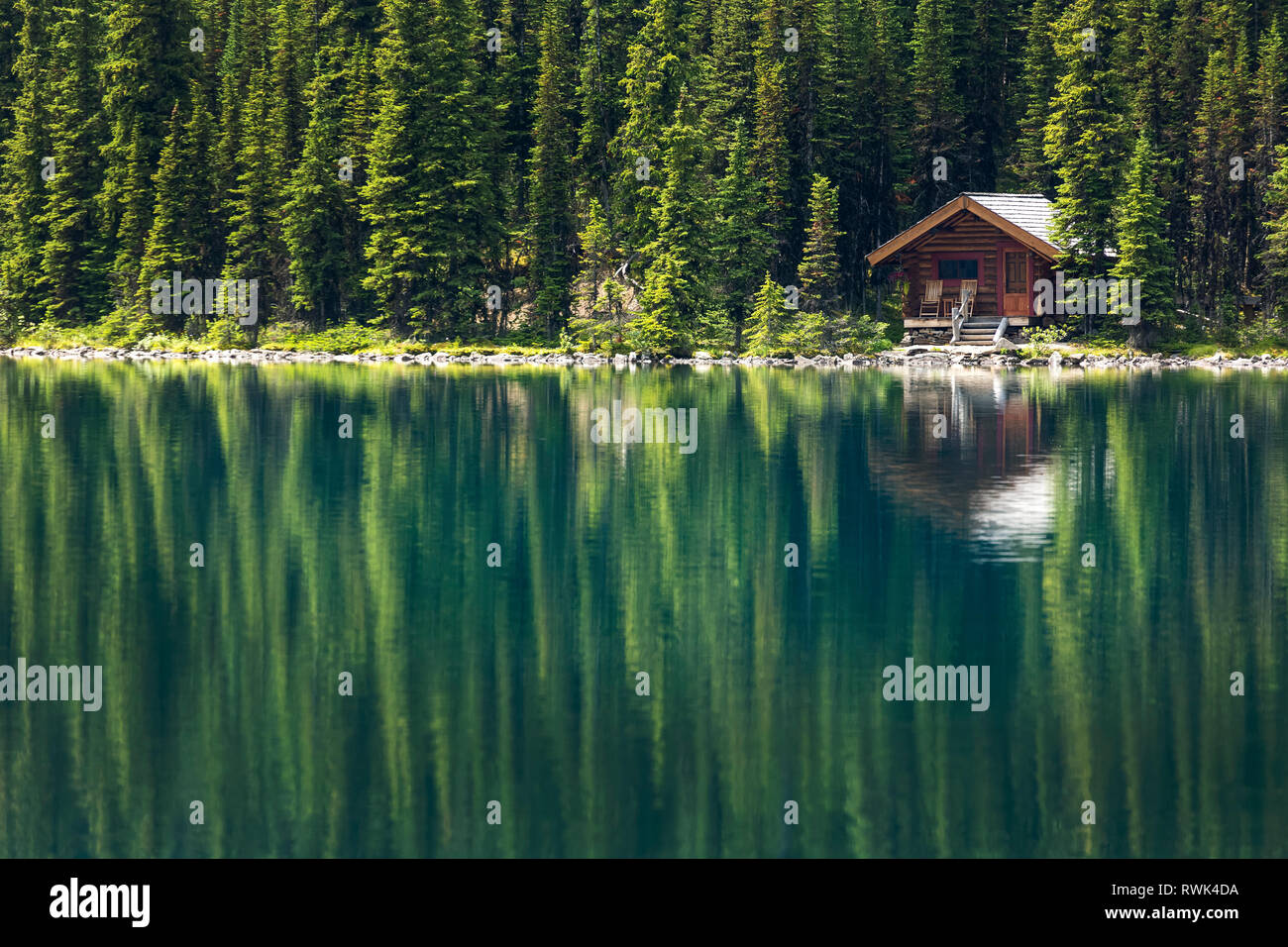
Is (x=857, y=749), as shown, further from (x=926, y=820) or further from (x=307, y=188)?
(x=307, y=188)

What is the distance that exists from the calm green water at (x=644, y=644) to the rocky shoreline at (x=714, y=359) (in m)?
33.8

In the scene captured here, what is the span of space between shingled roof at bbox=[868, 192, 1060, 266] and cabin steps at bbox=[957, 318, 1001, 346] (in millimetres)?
4342

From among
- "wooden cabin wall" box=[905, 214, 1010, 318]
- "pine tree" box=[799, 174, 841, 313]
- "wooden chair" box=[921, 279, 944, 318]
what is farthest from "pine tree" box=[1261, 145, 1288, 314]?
"pine tree" box=[799, 174, 841, 313]

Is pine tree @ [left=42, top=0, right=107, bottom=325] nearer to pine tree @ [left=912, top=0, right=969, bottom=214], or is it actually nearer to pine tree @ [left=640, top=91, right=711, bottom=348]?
pine tree @ [left=640, top=91, right=711, bottom=348]

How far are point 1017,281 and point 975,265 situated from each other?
2.34m

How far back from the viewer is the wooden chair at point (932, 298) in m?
77.1

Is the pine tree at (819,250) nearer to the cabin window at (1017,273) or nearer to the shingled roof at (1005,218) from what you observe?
the shingled roof at (1005,218)

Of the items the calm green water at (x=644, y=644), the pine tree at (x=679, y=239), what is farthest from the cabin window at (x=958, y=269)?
the calm green water at (x=644, y=644)

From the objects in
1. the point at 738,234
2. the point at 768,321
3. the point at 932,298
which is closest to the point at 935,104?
the point at 932,298

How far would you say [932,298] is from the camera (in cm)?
7706

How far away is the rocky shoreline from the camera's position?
2746 inches

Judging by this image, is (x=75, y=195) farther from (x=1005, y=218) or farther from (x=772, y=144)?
(x=1005, y=218)

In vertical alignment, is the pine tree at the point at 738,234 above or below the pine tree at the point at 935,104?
below

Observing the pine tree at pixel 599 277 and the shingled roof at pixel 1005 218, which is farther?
the pine tree at pixel 599 277
